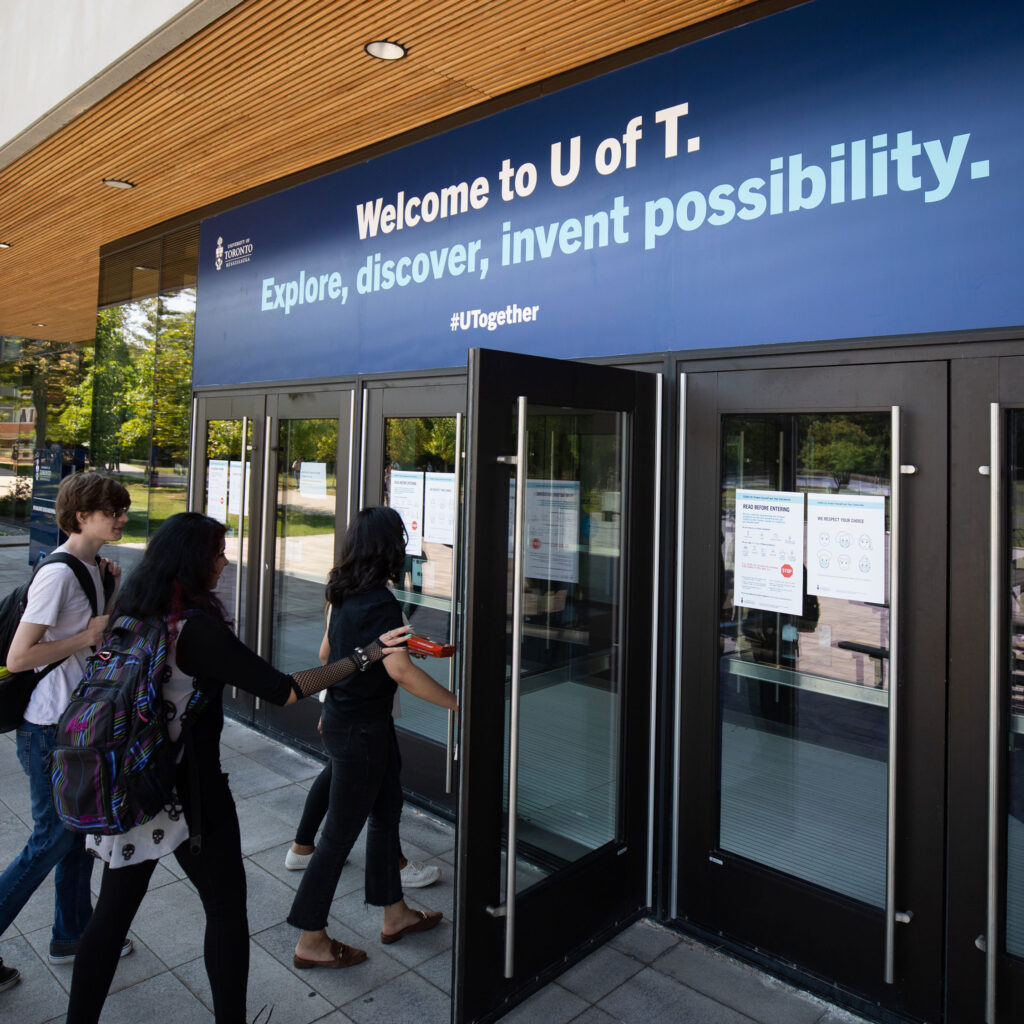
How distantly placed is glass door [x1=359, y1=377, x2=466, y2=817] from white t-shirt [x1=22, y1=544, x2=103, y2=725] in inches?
72.4

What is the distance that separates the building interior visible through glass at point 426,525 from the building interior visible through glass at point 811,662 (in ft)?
5.18

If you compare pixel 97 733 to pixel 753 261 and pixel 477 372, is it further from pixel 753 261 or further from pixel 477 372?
pixel 753 261

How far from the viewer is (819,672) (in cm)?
321

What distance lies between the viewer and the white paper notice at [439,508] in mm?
4531

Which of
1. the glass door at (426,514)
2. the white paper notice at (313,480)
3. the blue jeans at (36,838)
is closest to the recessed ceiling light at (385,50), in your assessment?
the glass door at (426,514)

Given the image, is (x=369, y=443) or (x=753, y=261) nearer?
(x=753, y=261)

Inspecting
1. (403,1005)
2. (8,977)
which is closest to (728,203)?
(403,1005)

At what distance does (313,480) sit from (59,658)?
9.02 feet

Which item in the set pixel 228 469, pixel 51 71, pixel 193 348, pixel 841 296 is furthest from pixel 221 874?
pixel 193 348

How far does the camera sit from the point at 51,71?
16.2 ft

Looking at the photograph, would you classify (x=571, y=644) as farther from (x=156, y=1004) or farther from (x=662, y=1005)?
(x=156, y=1004)

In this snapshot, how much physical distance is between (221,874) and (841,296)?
2.78m

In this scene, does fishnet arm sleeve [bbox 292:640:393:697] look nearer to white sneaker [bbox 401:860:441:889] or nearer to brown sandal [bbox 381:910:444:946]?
brown sandal [bbox 381:910:444:946]

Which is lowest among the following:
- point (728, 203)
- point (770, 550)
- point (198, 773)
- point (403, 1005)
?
point (403, 1005)
